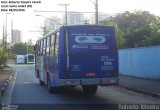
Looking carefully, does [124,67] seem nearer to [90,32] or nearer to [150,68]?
[150,68]

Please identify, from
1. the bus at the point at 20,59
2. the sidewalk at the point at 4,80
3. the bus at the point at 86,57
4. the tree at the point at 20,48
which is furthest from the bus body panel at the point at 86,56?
the tree at the point at 20,48

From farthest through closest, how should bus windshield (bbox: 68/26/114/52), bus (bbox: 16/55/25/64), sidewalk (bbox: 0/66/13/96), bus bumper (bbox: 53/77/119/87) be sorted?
bus (bbox: 16/55/25/64), sidewalk (bbox: 0/66/13/96), bus windshield (bbox: 68/26/114/52), bus bumper (bbox: 53/77/119/87)

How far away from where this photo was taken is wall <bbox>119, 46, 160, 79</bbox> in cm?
2806

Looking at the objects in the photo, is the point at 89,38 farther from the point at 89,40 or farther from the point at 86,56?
the point at 86,56

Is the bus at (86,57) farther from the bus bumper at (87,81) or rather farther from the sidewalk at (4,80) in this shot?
the sidewalk at (4,80)

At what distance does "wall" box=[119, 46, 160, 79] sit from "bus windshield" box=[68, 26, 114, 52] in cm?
998

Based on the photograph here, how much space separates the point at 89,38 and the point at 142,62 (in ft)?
43.3

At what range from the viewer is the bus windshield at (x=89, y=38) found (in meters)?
18.0

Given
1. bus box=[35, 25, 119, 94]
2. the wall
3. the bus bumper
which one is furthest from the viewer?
the wall

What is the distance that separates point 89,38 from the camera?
1812cm

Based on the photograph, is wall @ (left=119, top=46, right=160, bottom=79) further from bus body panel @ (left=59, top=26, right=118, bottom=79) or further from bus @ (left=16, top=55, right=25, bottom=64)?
bus @ (left=16, top=55, right=25, bottom=64)

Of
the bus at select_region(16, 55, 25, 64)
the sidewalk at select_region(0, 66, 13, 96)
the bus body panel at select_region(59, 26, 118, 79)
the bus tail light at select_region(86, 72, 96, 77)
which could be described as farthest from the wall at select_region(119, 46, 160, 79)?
the bus at select_region(16, 55, 25, 64)

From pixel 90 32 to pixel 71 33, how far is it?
2.53 feet

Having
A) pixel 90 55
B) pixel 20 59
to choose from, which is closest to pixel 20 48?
pixel 20 59
